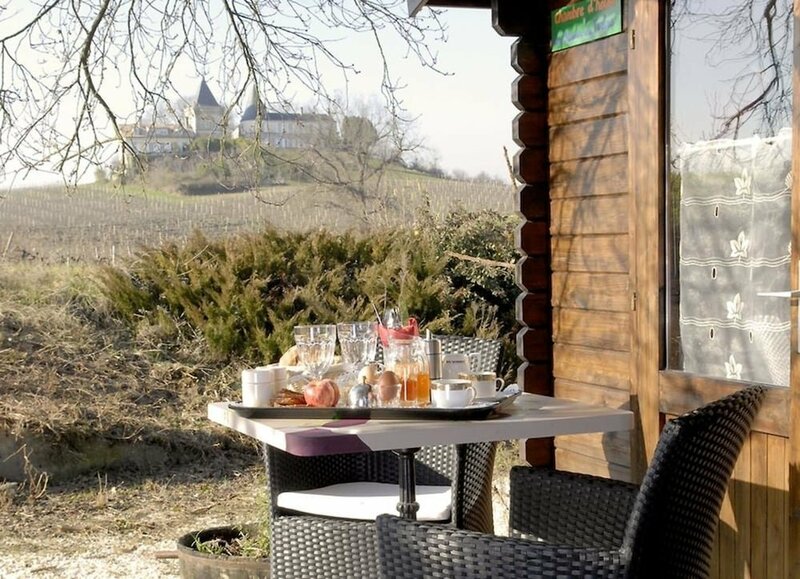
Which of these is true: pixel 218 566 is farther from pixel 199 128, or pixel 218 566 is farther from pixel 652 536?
pixel 199 128

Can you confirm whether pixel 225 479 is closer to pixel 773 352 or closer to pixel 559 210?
pixel 559 210

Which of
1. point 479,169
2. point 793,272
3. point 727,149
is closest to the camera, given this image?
point 793,272

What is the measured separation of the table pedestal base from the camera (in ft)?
11.5

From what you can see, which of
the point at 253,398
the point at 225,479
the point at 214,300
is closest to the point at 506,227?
the point at 214,300

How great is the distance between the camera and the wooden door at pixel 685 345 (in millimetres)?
3303

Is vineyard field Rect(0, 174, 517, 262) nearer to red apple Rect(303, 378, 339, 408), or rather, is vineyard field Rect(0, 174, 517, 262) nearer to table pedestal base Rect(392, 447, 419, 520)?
table pedestal base Rect(392, 447, 419, 520)

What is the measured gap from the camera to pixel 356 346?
143 inches

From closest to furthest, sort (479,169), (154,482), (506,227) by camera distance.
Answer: (154,482) < (506,227) < (479,169)

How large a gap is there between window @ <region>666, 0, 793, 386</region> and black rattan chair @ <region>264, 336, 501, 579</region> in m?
0.83

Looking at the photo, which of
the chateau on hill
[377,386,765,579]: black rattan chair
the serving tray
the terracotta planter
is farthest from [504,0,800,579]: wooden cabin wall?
the chateau on hill

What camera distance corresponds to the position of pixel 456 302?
365 inches

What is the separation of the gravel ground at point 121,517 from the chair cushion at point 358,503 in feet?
4.09

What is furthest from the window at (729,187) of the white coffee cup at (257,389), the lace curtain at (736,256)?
the white coffee cup at (257,389)

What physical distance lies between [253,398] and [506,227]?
21.2 ft
